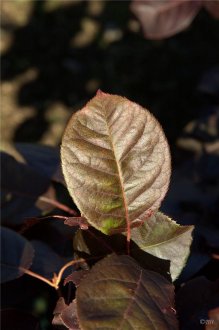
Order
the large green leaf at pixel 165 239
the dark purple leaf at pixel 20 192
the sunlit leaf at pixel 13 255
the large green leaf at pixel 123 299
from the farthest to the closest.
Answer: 1. the dark purple leaf at pixel 20 192
2. the sunlit leaf at pixel 13 255
3. the large green leaf at pixel 165 239
4. the large green leaf at pixel 123 299

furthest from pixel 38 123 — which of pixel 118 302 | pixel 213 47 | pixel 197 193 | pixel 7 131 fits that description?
pixel 118 302

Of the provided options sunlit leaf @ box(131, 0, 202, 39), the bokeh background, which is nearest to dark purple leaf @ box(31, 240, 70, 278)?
sunlit leaf @ box(131, 0, 202, 39)

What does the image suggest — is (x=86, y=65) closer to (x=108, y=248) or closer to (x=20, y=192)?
(x=20, y=192)

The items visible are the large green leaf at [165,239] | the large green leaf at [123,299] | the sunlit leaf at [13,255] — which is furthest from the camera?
the sunlit leaf at [13,255]

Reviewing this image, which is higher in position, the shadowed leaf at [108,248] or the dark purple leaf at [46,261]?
the shadowed leaf at [108,248]

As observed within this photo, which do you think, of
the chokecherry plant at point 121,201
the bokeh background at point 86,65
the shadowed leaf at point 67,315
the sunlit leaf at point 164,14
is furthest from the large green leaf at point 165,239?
the bokeh background at point 86,65

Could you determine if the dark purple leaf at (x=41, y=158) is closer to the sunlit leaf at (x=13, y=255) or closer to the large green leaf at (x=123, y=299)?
the sunlit leaf at (x=13, y=255)
